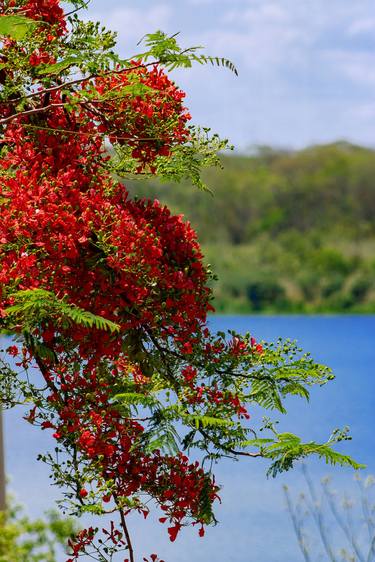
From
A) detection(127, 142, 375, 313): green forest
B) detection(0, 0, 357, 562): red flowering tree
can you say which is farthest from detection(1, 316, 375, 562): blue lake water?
detection(127, 142, 375, 313): green forest

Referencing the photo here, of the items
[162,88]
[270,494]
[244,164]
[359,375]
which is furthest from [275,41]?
[162,88]

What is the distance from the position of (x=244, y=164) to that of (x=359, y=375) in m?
27.4

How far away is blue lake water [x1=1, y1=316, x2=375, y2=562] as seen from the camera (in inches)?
337

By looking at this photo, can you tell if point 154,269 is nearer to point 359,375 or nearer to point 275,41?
point 359,375

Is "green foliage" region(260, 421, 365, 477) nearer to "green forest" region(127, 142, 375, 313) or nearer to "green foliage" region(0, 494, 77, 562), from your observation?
"green foliage" region(0, 494, 77, 562)

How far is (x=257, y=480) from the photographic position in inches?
446

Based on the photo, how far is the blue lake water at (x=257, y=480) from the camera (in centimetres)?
855

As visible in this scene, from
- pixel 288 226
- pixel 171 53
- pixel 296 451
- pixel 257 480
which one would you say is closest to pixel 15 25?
pixel 171 53

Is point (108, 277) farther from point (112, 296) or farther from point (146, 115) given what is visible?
point (146, 115)

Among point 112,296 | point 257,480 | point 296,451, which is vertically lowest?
point 296,451

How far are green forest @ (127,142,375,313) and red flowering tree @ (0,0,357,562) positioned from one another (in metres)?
24.3

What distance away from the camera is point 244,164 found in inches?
1842

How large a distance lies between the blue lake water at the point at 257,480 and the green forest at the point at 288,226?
397 inches

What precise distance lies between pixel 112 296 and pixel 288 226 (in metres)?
37.9
